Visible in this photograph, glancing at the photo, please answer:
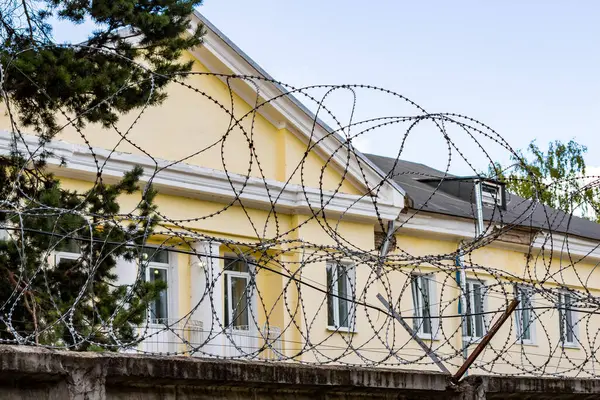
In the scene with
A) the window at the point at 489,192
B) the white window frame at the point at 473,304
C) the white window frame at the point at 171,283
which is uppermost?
the window at the point at 489,192

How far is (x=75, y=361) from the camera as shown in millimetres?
6754

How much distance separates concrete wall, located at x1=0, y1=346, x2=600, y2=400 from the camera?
262 inches

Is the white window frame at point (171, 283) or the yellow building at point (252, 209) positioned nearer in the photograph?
the yellow building at point (252, 209)

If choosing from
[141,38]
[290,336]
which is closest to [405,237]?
[290,336]

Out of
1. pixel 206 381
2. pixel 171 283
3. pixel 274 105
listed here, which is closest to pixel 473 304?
pixel 274 105

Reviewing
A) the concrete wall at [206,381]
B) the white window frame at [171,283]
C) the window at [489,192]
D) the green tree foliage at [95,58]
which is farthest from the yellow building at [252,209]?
the concrete wall at [206,381]

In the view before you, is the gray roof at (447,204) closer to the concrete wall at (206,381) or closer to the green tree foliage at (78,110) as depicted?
the green tree foliage at (78,110)

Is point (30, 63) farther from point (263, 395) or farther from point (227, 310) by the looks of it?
point (227, 310)

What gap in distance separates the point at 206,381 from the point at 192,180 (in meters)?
12.2

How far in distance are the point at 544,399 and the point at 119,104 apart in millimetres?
5441

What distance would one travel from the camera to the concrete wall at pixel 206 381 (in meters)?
6.65

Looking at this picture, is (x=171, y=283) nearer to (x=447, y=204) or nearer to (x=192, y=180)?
(x=192, y=180)

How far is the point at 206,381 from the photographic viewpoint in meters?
7.39

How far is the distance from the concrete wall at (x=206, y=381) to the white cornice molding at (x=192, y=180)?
733 centimetres
